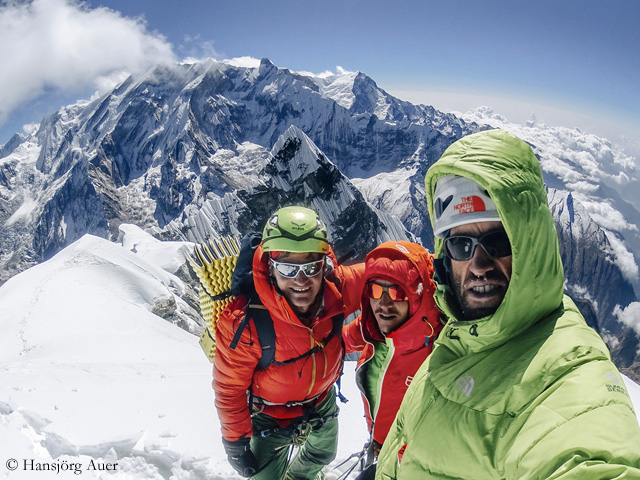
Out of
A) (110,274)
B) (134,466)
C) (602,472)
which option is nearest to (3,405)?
(134,466)

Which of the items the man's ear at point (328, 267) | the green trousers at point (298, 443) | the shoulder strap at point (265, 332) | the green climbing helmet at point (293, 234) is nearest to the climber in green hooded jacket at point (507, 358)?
the green climbing helmet at point (293, 234)

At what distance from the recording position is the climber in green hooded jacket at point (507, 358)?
4.30ft

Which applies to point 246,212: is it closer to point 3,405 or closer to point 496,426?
point 3,405

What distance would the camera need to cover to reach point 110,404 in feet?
21.6

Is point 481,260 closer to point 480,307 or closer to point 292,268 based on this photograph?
point 480,307

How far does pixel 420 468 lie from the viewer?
1979 mm

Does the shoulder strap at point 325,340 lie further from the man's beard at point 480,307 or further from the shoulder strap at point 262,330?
the man's beard at point 480,307

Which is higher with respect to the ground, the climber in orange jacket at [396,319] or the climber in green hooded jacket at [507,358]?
the climber in green hooded jacket at [507,358]

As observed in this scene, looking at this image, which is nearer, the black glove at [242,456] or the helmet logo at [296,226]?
the helmet logo at [296,226]

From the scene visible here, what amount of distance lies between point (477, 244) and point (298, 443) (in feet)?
14.1

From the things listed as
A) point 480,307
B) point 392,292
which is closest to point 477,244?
point 480,307

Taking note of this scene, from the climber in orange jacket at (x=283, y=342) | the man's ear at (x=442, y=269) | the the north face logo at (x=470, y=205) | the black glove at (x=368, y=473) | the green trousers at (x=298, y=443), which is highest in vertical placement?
the the north face logo at (x=470, y=205)

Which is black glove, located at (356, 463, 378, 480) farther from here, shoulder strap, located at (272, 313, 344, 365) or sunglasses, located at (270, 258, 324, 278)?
sunglasses, located at (270, 258, 324, 278)

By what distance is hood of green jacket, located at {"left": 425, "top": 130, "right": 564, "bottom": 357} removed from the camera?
5.77 ft
